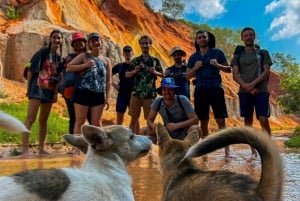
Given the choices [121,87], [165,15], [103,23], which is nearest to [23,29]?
[103,23]

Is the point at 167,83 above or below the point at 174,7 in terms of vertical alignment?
below

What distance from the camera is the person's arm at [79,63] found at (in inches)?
326

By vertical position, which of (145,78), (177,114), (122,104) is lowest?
(177,114)

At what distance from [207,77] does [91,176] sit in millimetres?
5263

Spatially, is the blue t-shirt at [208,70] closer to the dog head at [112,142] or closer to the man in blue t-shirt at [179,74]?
the man in blue t-shirt at [179,74]

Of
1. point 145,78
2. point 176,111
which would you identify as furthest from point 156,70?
point 176,111

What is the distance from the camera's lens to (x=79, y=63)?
8383 mm

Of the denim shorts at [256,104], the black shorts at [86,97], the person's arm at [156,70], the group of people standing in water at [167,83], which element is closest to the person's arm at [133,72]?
the group of people standing in water at [167,83]

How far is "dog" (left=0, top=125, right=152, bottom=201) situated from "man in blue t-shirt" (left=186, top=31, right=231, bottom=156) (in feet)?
13.8

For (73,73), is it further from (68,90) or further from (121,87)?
(121,87)

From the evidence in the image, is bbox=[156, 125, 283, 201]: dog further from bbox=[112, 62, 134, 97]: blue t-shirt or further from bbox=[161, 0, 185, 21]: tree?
bbox=[161, 0, 185, 21]: tree

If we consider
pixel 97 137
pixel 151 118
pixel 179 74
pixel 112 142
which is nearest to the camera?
pixel 97 137

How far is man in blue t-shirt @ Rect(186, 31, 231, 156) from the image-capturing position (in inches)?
338

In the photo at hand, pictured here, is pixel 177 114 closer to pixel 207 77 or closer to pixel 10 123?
pixel 207 77
